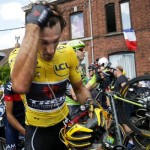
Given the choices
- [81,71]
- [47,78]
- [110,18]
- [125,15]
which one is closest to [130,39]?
[125,15]

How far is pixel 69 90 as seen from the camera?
210 inches

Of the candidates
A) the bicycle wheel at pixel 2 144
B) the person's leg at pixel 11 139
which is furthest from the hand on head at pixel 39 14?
the bicycle wheel at pixel 2 144

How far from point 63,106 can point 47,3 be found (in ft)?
3.03

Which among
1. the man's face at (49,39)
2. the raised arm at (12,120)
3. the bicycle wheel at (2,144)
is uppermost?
the man's face at (49,39)

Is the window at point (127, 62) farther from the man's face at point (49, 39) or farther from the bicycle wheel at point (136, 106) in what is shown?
the man's face at point (49, 39)

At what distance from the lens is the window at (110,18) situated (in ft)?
69.0

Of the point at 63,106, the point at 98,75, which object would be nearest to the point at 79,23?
the point at 98,75

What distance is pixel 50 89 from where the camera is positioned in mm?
2426

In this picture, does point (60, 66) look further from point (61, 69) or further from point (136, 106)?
point (136, 106)

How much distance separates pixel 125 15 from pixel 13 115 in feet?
56.8

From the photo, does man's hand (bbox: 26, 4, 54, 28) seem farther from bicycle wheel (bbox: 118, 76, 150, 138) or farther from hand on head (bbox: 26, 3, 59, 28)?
bicycle wheel (bbox: 118, 76, 150, 138)

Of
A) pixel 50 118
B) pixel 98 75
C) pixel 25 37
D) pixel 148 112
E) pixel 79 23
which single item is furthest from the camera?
pixel 79 23

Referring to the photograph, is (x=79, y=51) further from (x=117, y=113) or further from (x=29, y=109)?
(x=29, y=109)

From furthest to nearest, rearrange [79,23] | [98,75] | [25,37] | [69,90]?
[79,23], [98,75], [69,90], [25,37]
